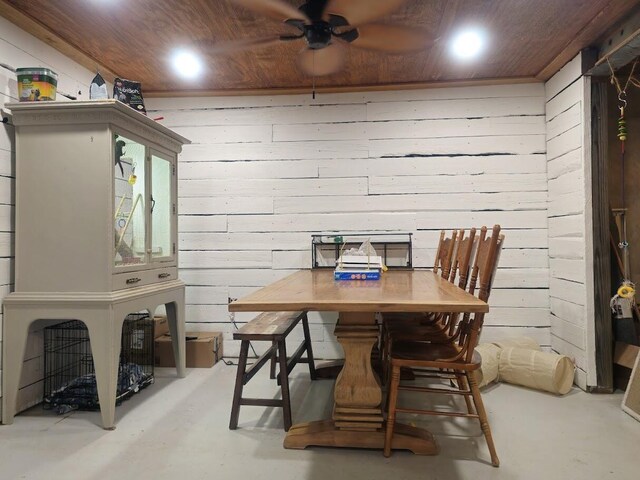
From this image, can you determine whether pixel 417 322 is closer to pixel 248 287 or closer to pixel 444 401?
pixel 444 401

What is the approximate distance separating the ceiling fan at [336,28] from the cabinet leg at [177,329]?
171 centimetres

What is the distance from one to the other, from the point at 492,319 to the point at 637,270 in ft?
3.67

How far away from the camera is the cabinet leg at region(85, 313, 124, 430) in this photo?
86.3 inches

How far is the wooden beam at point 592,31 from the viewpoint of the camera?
2.26 meters

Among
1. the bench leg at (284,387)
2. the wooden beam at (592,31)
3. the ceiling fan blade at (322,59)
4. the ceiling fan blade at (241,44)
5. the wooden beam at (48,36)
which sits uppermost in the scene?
the wooden beam at (48,36)

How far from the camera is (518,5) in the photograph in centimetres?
227

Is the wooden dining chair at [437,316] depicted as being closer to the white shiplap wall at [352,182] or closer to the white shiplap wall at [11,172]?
the white shiplap wall at [352,182]

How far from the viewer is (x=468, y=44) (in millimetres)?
2746

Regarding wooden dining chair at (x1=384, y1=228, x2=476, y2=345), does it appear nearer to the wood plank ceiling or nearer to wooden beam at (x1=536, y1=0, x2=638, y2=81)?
the wood plank ceiling

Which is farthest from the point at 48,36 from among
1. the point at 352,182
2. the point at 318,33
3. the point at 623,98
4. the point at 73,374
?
the point at 623,98

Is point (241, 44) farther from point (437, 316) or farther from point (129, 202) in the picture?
point (437, 316)

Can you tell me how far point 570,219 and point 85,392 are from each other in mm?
3331

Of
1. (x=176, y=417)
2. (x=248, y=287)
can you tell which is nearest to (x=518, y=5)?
(x=248, y=287)

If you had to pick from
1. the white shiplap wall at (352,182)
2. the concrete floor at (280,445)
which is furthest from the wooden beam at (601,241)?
the white shiplap wall at (352,182)
